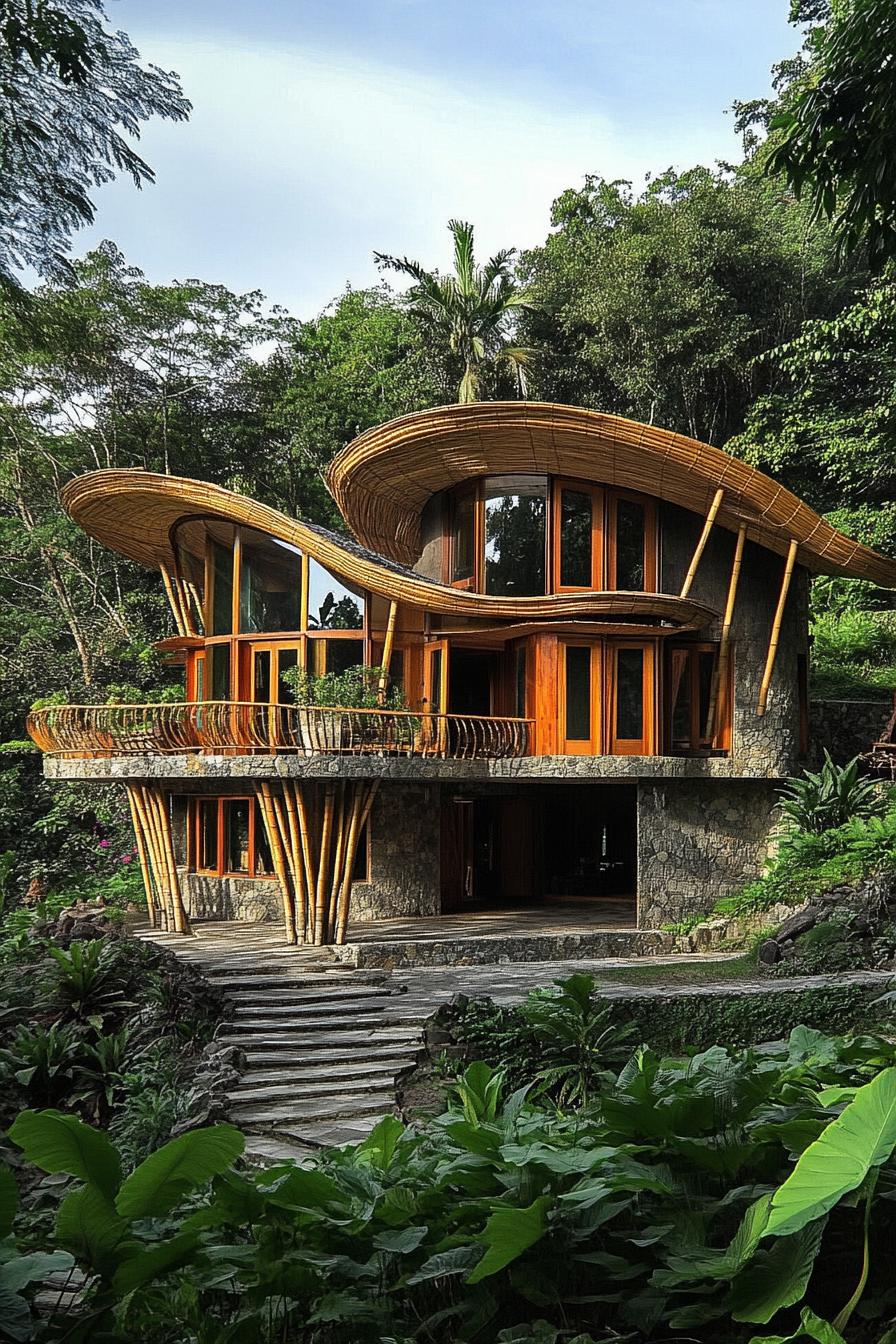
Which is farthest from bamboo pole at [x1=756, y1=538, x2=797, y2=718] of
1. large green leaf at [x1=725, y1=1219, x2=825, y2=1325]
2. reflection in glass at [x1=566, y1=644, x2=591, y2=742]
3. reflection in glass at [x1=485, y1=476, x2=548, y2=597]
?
large green leaf at [x1=725, y1=1219, x2=825, y2=1325]

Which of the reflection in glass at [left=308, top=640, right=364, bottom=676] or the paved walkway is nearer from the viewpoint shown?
the paved walkway

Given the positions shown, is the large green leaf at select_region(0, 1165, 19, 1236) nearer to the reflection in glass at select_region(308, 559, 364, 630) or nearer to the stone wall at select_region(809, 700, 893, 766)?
the reflection in glass at select_region(308, 559, 364, 630)

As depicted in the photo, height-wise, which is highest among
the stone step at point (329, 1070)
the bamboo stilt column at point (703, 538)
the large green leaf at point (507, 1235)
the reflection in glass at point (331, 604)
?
the bamboo stilt column at point (703, 538)

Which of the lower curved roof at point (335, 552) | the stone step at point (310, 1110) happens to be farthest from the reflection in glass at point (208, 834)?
the stone step at point (310, 1110)

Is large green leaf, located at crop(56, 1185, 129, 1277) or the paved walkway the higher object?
large green leaf, located at crop(56, 1185, 129, 1277)

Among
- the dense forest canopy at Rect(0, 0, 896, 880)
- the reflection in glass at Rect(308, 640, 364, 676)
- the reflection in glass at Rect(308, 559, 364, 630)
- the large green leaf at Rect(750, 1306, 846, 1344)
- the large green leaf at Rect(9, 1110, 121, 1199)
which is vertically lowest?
the large green leaf at Rect(750, 1306, 846, 1344)

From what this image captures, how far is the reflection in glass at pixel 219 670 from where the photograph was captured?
17594mm

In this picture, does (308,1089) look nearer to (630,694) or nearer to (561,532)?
(630,694)

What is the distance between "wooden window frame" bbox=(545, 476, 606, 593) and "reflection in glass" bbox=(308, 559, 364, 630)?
285 cm

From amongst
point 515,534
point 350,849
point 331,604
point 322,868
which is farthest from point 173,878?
point 515,534

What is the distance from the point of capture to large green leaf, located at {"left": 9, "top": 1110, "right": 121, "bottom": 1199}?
257 cm

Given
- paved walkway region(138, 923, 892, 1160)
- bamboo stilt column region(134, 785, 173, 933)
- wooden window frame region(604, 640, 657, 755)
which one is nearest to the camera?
paved walkway region(138, 923, 892, 1160)

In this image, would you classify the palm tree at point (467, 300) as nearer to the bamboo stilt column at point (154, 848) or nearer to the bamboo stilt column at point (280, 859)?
the bamboo stilt column at point (154, 848)

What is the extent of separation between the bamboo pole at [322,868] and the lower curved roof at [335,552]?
128 inches
